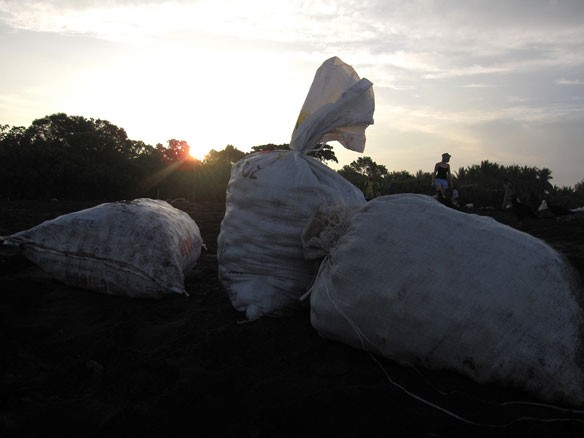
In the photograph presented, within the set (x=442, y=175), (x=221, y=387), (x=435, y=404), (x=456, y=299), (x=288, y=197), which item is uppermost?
(x=442, y=175)

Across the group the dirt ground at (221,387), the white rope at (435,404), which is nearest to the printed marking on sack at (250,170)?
the dirt ground at (221,387)

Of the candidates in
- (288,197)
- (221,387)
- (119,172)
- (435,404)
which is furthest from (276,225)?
(119,172)

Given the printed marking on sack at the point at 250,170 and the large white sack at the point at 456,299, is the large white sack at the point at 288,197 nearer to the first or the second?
the printed marking on sack at the point at 250,170

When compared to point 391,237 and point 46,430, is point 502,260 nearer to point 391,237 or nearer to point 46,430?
point 391,237

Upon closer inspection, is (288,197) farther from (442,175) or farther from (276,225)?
(442,175)

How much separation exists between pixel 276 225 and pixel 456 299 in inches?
34.5

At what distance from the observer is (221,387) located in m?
1.35

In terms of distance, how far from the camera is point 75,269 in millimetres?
2365

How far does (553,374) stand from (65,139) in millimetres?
15773

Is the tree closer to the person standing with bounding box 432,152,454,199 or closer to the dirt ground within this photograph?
the person standing with bounding box 432,152,454,199

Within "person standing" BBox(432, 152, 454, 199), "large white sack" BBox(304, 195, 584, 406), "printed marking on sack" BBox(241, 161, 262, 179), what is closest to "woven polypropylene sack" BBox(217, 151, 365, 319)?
"printed marking on sack" BBox(241, 161, 262, 179)

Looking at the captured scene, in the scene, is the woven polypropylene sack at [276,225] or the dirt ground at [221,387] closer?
the dirt ground at [221,387]

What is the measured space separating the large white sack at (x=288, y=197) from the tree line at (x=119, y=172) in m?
7.09

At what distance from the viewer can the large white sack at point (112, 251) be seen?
226 centimetres
